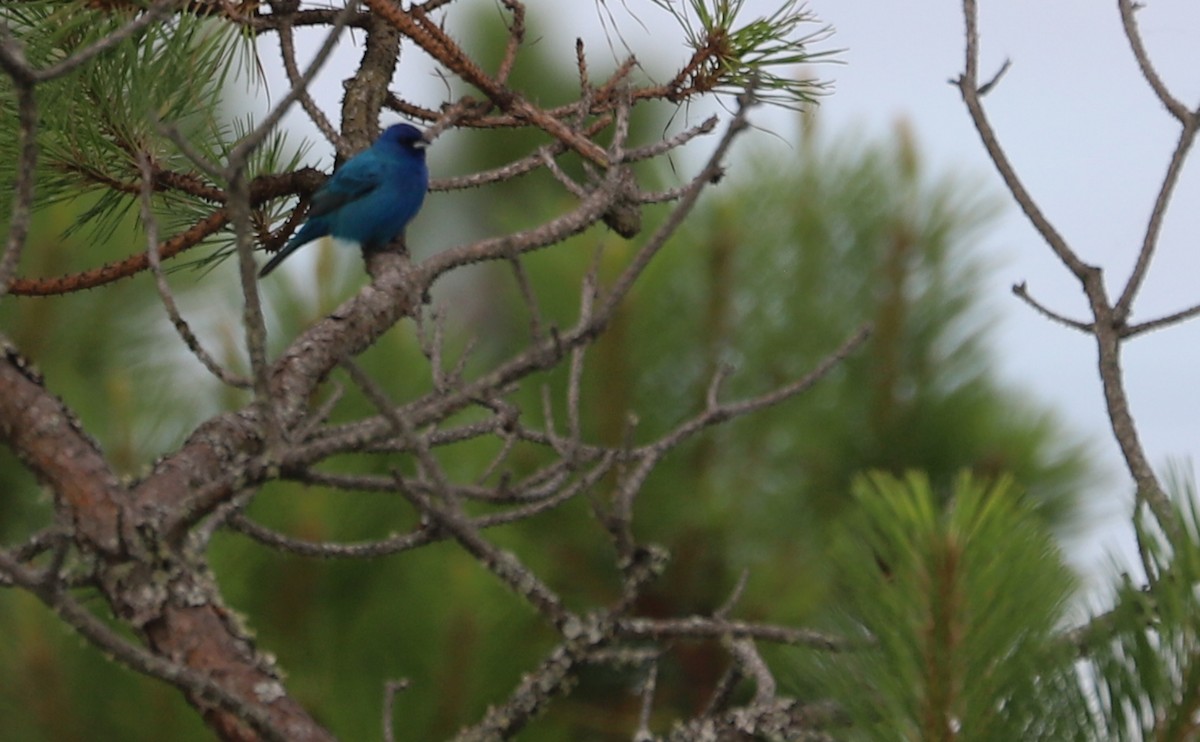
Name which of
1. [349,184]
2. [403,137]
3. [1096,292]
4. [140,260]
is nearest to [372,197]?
[349,184]

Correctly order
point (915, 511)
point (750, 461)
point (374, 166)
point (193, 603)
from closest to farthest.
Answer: point (915, 511)
point (193, 603)
point (374, 166)
point (750, 461)

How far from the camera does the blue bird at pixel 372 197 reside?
2.24m

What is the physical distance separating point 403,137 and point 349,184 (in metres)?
1.11

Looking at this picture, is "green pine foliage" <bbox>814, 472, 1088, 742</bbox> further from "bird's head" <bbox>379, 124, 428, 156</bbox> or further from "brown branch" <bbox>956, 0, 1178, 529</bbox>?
"bird's head" <bbox>379, 124, 428, 156</bbox>

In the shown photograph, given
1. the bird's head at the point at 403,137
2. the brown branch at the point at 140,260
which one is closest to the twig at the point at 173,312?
the brown branch at the point at 140,260

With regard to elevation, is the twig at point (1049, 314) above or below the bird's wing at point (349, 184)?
below

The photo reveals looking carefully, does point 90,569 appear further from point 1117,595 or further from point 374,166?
point 374,166

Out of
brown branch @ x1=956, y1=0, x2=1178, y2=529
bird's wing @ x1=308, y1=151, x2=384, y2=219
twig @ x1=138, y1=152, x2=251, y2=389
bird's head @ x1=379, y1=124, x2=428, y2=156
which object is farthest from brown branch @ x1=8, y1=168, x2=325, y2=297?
bird's head @ x1=379, y1=124, x2=428, y2=156

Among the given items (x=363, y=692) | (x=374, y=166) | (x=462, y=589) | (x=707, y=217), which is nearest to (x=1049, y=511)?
A: (x=707, y=217)

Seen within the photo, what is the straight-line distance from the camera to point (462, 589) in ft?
13.0

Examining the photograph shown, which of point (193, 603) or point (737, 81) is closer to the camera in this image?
point (193, 603)

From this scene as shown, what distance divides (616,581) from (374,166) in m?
2.23

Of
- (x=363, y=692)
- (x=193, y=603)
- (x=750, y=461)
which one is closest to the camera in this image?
(x=193, y=603)

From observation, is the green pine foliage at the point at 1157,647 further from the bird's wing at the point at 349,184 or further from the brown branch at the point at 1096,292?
the bird's wing at the point at 349,184
